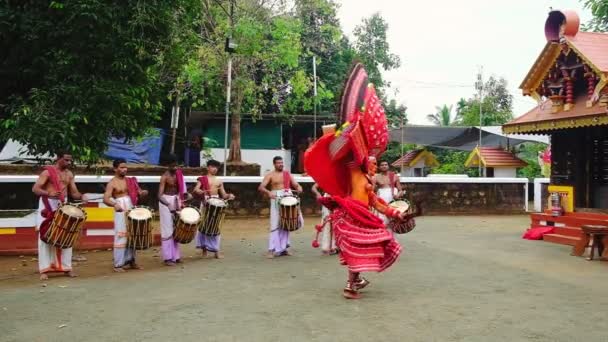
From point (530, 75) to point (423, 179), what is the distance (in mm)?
6501

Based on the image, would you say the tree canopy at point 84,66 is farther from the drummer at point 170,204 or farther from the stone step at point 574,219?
the stone step at point 574,219

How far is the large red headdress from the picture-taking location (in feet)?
21.9

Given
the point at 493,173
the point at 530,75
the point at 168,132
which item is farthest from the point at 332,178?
the point at 168,132

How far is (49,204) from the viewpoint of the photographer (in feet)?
26.7

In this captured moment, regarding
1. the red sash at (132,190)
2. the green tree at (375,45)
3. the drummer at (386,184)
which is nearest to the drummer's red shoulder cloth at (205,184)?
the red sash at (132,190)

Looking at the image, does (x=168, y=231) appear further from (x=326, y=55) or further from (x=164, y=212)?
(x=326, y=55)

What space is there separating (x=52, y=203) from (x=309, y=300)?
406 cm

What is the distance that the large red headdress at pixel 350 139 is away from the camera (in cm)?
668

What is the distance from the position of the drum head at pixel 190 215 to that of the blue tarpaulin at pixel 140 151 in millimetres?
13692

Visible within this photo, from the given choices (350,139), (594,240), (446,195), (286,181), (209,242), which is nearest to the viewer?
(350,139)

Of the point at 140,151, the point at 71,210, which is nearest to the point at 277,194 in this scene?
the point at 71,210

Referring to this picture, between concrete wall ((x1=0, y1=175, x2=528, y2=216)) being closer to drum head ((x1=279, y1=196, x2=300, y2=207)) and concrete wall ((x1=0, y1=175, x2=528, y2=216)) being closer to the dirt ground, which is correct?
the dirt ground

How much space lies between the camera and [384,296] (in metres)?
6.70

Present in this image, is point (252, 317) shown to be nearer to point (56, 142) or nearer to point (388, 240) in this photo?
point (388, 240)
